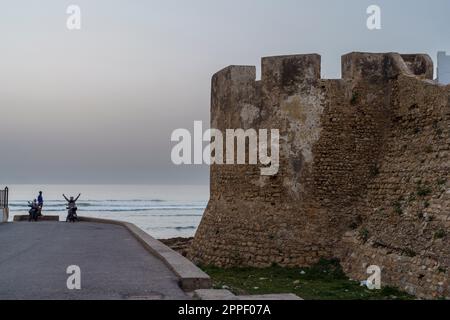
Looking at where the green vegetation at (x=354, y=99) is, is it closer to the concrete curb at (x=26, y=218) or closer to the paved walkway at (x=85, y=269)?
the paved walkway at (x=85, y=269)

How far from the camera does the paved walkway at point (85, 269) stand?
7773 mm

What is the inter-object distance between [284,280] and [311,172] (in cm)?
272

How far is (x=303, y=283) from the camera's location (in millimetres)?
11969

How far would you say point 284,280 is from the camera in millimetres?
12336

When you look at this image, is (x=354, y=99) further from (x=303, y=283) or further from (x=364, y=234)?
A: (x=303, y=283)

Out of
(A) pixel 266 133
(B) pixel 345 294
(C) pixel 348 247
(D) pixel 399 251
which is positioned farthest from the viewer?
(A) pixel 266 133

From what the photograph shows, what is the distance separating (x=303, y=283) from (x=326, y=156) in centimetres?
323

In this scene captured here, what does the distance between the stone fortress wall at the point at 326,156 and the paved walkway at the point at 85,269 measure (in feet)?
9.81

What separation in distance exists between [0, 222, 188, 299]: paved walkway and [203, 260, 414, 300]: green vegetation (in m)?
1.49

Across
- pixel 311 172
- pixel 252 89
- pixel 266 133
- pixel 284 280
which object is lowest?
pixel 284 280

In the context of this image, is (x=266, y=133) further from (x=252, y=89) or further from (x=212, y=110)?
(x=212, y=110)

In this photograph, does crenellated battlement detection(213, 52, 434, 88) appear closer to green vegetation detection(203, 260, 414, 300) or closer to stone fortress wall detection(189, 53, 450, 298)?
stone fortress wall detection(189, 53, 450, 298)

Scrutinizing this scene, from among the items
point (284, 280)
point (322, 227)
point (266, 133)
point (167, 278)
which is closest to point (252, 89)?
point (266, 133)

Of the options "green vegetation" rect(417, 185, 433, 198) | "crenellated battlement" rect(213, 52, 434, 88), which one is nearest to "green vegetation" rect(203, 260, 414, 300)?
"green vegetation" rect(417, 185, 433, 198)
